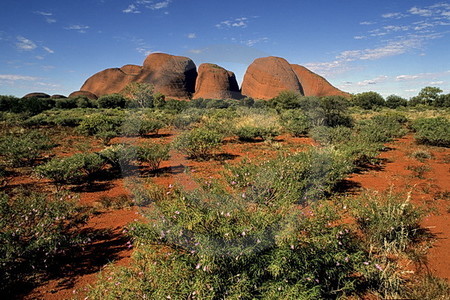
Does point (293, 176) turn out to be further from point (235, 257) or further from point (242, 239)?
point (235, 257)

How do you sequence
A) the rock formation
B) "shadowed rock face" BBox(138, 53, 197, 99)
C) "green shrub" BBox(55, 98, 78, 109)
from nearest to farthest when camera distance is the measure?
"green shrub" BBox(55, 98, 78, 109) < the rock formation < "shadowed rock face" BBox(138, 53, 197, 99)

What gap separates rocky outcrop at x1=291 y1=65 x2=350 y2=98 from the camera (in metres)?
69.5

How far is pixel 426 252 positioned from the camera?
11.6 feet

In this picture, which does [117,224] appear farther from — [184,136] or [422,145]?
[422,145]

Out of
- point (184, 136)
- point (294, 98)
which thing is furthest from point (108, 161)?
point (294, 98)

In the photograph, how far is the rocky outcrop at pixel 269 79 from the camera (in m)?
62.9

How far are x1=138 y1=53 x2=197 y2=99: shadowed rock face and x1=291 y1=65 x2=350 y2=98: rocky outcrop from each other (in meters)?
31.2

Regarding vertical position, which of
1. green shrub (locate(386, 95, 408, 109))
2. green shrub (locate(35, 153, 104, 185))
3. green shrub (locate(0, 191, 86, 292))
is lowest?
green shrub (locate(0, 191, 86, 292))

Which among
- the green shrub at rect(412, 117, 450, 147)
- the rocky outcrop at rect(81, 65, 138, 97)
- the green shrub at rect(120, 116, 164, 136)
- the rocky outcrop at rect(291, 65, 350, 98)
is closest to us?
the green shrub at rect(412, 117, 450, 147)

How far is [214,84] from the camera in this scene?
67188 millimetres

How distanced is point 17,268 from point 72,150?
28.6ft

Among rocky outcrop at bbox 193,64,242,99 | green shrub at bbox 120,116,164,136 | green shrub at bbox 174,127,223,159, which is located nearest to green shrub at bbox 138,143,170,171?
green shrub at bbox 174,127,223,159

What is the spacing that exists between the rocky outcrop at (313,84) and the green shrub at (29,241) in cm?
7161

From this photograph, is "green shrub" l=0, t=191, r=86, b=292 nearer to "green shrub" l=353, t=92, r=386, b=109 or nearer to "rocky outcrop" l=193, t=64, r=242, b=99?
"green shrub" l=353, t=92, r=386, b=109
